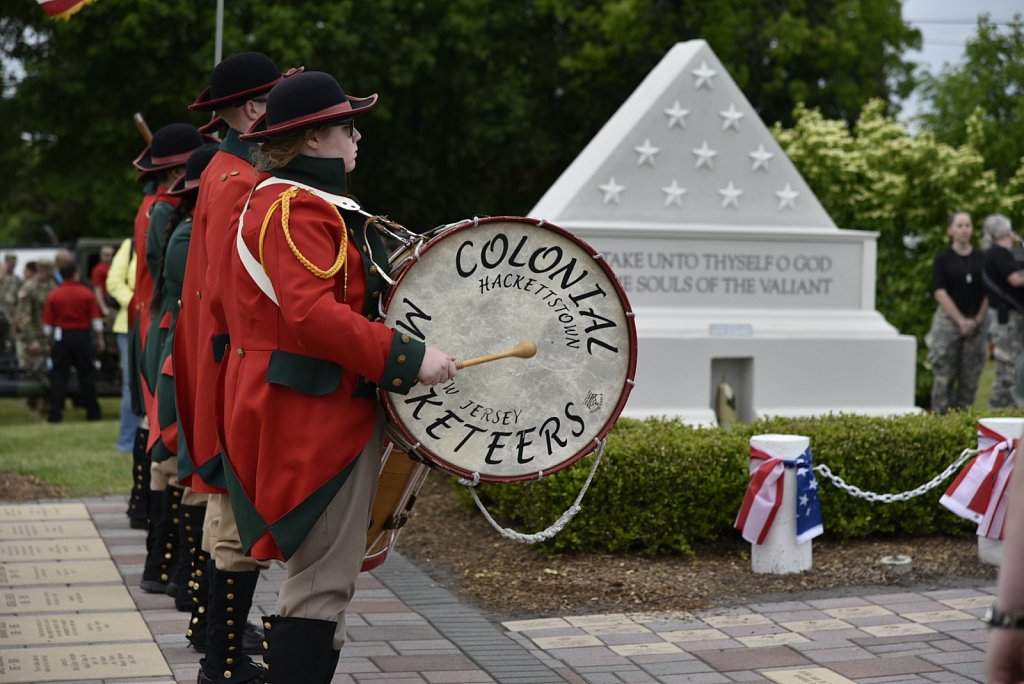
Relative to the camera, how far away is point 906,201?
13.5m

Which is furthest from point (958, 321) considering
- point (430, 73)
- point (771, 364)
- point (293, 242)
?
point (430, 73)

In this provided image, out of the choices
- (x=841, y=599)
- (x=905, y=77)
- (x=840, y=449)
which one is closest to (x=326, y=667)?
(x=841, y=599)

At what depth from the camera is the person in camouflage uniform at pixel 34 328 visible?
1526 cm

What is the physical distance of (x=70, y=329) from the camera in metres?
14.6

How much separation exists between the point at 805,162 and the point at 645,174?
17.0 feet

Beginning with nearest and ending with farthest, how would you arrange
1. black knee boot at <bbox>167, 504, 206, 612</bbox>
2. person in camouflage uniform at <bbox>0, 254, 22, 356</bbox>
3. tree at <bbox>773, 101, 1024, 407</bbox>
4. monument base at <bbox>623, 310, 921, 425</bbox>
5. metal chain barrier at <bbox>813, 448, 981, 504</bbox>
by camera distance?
black knee boot at <bbox>167, 504, 206, 612</bbox>
metal chain barrier at <bbox>813, 448, 981, 504</bbox>
monument base at <bbox>623, 310, 921, 425</bbox>
tree at <bbox>773, 101, 1024, 407</bbox>
person in camouflage uniform at <bbox>0, 254, 22, 356</bbox>

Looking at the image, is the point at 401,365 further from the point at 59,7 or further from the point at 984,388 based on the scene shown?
the point at 984,388

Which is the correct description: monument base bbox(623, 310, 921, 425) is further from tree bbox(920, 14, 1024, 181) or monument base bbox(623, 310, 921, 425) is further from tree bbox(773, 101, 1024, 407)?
Result: tree bbox(920, 14, 1024, 181)

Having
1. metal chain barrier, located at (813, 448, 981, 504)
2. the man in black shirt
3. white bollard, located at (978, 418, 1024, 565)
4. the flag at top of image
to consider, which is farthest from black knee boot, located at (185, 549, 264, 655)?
the man in black shirt

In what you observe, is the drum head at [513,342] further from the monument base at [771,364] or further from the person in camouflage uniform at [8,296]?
the person in camouflage uniform at [8,296]

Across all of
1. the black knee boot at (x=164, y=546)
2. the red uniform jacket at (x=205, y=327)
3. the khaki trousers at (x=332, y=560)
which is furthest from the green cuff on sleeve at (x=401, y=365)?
the black knee boot at (x=164, y=546)

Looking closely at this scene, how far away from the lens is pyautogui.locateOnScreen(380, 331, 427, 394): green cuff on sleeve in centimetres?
369

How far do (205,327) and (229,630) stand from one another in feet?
3.28

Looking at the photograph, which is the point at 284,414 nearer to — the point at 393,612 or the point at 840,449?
the point at 393,612
